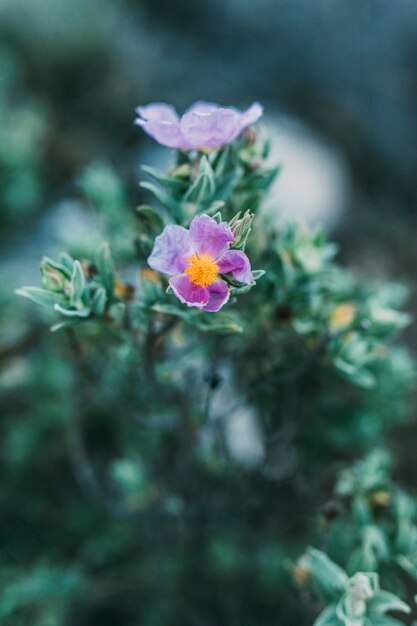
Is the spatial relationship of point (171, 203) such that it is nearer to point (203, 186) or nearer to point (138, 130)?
point (203, 186)

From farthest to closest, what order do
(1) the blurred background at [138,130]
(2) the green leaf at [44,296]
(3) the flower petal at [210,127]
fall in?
(1) the blurred background at [138,130] → (2) the green leaf at [44,296] → (3) the flower petal at [210,127]

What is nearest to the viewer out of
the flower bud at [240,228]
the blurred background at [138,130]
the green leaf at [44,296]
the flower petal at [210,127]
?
the flower bud at [240,228]

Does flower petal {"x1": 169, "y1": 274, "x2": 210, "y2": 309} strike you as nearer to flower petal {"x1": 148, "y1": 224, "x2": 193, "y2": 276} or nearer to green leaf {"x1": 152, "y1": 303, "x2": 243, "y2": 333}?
flower petal {"x1": 148, "y1": 224, "x2": 193, "y2": 276}

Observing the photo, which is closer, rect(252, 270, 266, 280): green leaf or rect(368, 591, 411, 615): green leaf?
rect(252, 270, 266, 280): green leaf

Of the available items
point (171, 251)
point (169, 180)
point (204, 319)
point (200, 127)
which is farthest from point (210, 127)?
point (204, 319)

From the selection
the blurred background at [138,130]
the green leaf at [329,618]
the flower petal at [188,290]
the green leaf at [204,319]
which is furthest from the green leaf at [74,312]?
the green leaf at [329,618]

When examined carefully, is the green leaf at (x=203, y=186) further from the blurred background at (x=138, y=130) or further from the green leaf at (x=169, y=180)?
the blurred background at (x=138, y=130)

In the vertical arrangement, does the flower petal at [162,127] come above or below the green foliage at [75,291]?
above

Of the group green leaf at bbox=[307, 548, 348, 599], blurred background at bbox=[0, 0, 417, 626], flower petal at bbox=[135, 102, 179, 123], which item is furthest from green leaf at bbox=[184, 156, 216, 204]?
green leaf at bbox=[307, 548, 348, 599]
